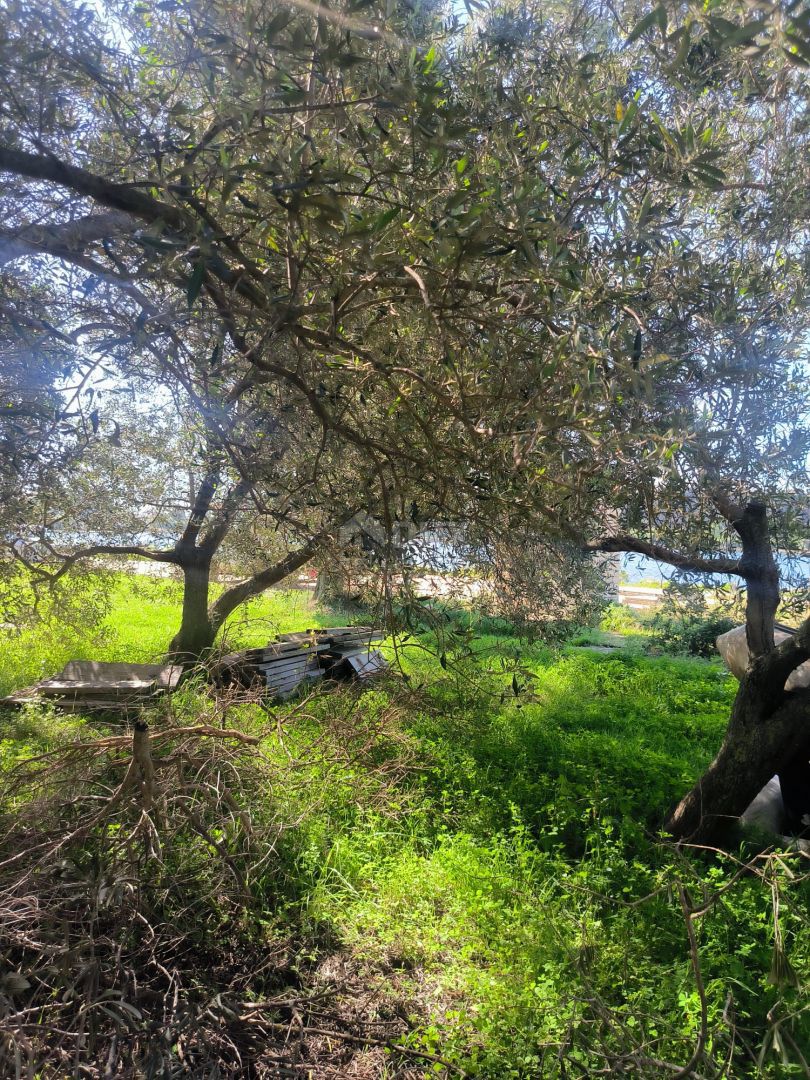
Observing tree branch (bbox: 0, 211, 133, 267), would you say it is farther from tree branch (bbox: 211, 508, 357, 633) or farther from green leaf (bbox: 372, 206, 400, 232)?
tree branch (bbox: 211, 508, 357, 633)

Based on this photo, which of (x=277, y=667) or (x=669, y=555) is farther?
(x=277, y=667)

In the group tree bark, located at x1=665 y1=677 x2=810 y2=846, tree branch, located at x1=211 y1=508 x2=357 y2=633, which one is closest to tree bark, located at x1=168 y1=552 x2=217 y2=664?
tree branch, located at x1=211 y1=508 x2=357 y2=633

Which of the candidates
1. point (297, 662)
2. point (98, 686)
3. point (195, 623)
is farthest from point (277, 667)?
point (98, 686)

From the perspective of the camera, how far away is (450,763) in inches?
245

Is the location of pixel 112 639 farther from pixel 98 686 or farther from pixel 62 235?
pixel 62 235

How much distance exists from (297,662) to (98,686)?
2333 millimetres

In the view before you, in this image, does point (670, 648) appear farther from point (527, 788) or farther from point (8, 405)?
point (8, 405)

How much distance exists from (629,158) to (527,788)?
4.48m

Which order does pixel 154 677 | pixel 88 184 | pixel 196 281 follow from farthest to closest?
pixel 154 677, pixel 88 184, pixel 196 281

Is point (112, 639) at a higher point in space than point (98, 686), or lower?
higher

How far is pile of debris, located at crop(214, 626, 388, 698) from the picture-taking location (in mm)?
7695

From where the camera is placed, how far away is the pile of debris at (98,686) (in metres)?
7.37

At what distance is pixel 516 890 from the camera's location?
161 inches

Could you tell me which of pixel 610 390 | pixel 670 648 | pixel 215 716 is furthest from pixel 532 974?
pixel 670 648
